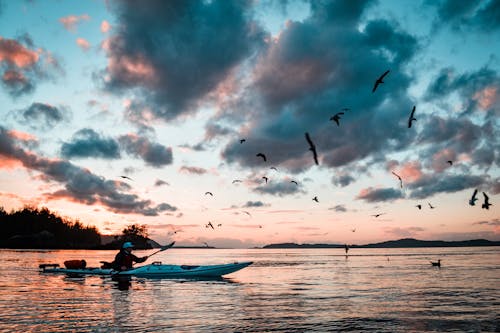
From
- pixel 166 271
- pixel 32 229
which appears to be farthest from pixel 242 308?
pixel 32 229

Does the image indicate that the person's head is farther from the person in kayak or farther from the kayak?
the kayak

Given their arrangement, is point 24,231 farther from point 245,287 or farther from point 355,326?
point 355,326

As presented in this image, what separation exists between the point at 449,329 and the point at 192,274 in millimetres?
26380

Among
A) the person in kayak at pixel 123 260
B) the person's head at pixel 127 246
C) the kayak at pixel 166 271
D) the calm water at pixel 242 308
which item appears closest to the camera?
the calm water at pixel 242 308

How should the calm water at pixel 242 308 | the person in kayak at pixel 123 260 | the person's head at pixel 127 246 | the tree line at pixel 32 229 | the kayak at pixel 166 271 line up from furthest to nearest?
the tree line at pixel 32 229, the kayak at pixel 166 271, the person in kayak at pixel 123 260, the person's head at pixel 127 246, the calm water at pixel 242 308

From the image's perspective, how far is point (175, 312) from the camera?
68.6ft

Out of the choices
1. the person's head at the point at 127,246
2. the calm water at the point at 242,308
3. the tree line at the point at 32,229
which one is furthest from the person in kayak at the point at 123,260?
the tree line at the point at 32,229

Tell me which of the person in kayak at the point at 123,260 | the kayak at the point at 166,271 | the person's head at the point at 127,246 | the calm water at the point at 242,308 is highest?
the person's head at the point at 127,246

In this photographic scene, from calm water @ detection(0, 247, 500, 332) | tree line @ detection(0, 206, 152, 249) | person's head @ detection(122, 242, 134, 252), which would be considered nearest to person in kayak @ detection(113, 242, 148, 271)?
person's head @ detection(122, 242, 134, 252)

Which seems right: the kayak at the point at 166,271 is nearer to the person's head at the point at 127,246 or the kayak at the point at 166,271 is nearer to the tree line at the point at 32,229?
the person's head at the point at 127,246

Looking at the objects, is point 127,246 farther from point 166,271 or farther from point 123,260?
point 166,271

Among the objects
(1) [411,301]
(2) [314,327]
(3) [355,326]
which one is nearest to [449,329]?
(3) [355,326]

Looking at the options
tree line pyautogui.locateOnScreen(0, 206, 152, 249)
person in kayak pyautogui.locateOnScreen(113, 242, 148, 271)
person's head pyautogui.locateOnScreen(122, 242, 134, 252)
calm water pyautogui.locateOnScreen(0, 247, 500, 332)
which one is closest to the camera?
calm water pyautogui.locateOnScreen(0, 247, 500, 332)

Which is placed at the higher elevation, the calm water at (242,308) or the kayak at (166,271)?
the kayak at (166,271)
